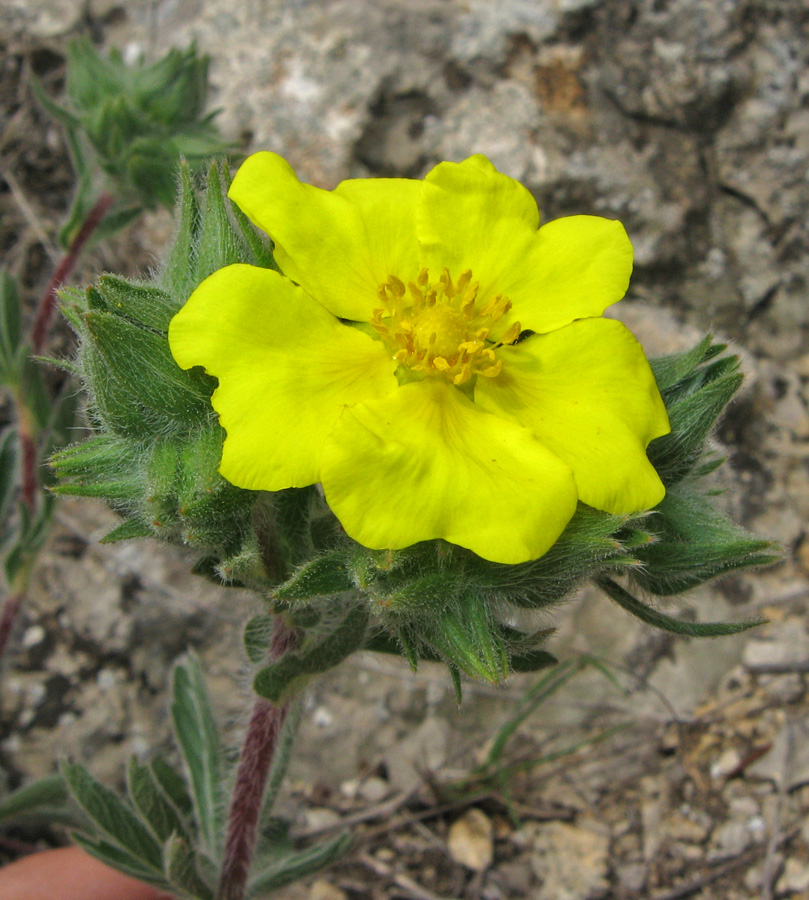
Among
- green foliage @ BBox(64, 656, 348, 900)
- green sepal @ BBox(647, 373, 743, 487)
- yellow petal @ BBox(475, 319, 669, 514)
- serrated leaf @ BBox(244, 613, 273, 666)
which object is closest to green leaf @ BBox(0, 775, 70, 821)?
green foliage @ BBox(64, 656, 348, 900)

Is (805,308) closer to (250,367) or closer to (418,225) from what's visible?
(418,225)

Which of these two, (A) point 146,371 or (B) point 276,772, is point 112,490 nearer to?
(A) point 146,371

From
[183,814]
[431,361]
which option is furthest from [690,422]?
[183,814]

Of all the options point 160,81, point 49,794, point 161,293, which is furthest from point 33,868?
point 160,81

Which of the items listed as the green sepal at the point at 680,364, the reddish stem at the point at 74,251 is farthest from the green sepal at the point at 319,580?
the reddish stem at the point at 74,251

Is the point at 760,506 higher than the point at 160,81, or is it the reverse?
the point at 160,81

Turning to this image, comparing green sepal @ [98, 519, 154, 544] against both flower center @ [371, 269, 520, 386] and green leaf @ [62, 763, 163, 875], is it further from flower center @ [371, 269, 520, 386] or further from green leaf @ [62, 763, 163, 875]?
green leaf @ [62, 763, 163, 875]
